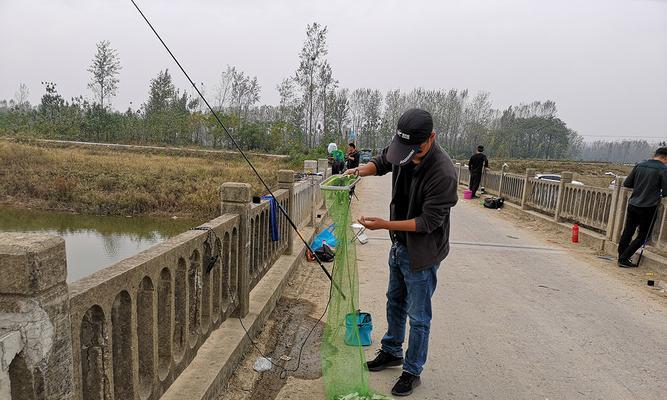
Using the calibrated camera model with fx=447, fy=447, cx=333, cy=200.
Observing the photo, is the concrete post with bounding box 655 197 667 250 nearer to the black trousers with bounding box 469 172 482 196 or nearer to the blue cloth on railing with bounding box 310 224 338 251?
the blue cloth on railing with bounding box 310 224 338 251

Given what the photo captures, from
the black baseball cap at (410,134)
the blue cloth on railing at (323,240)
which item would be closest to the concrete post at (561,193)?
the blue cloth on railing at (323,240)

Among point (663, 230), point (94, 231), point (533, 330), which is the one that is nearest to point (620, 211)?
point (663, 230)

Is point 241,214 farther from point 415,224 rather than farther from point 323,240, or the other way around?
point 323,240

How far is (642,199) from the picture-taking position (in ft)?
22.8

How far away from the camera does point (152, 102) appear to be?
167 ft

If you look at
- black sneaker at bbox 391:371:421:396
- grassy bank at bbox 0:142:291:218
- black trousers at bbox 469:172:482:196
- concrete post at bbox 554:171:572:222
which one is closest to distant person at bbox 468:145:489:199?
black trousers at bbox 469:172:482:196

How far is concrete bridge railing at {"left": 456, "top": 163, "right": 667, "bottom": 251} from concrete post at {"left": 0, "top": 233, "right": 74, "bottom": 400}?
8.09 metres

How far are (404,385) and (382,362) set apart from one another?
0.35 m

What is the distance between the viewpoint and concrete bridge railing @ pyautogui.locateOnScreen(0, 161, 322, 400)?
139cm

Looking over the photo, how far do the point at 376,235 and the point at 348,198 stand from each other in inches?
236

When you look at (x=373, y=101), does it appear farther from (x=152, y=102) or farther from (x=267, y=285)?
(x=267, y=285)

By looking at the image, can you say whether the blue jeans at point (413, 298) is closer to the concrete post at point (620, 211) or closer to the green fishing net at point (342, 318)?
the green fishing net at point (342, 318)

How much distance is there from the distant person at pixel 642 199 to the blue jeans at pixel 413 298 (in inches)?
220

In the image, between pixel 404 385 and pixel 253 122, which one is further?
pixel 253 122
